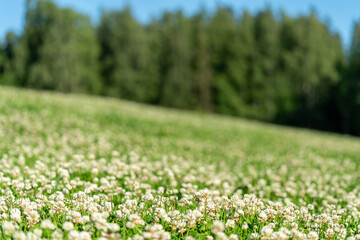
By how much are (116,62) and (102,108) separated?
115 ft

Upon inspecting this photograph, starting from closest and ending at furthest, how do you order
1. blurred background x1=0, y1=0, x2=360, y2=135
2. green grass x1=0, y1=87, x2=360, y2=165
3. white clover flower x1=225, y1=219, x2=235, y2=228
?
white clover flower x1=225, y1=219, x2=235, y2=228
green grass x1=0, y1=87, x2=360, y2=165
blurred background x1=0, y1=0, x2=360, y2=135

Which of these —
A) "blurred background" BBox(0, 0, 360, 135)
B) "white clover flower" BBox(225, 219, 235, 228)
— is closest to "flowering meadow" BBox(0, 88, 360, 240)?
"white clover flower" BBox(225, 219, 235, 228)

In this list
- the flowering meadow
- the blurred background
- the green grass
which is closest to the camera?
the flowering meadow

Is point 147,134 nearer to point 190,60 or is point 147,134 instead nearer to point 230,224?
point 230,224

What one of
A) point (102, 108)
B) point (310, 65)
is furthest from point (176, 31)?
point (102, 108)

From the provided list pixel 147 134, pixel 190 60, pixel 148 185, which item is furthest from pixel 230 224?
pixel 190 60

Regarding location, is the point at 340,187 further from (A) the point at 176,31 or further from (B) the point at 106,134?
(A) the point at 176,31

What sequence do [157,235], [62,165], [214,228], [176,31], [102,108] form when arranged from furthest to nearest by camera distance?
[176,31], [102,108], [62,165], [214,228], [157,235]

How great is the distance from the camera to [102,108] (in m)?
20.4

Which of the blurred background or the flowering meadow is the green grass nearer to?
the flowering meadow

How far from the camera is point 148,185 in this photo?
217 inches

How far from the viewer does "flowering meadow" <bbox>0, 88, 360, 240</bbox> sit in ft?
11.4

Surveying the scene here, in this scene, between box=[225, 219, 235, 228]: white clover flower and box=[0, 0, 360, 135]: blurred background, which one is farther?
box=[0, 0, 360, 135]: blurred background

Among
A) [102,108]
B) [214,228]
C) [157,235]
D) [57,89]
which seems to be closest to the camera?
[157,235]
